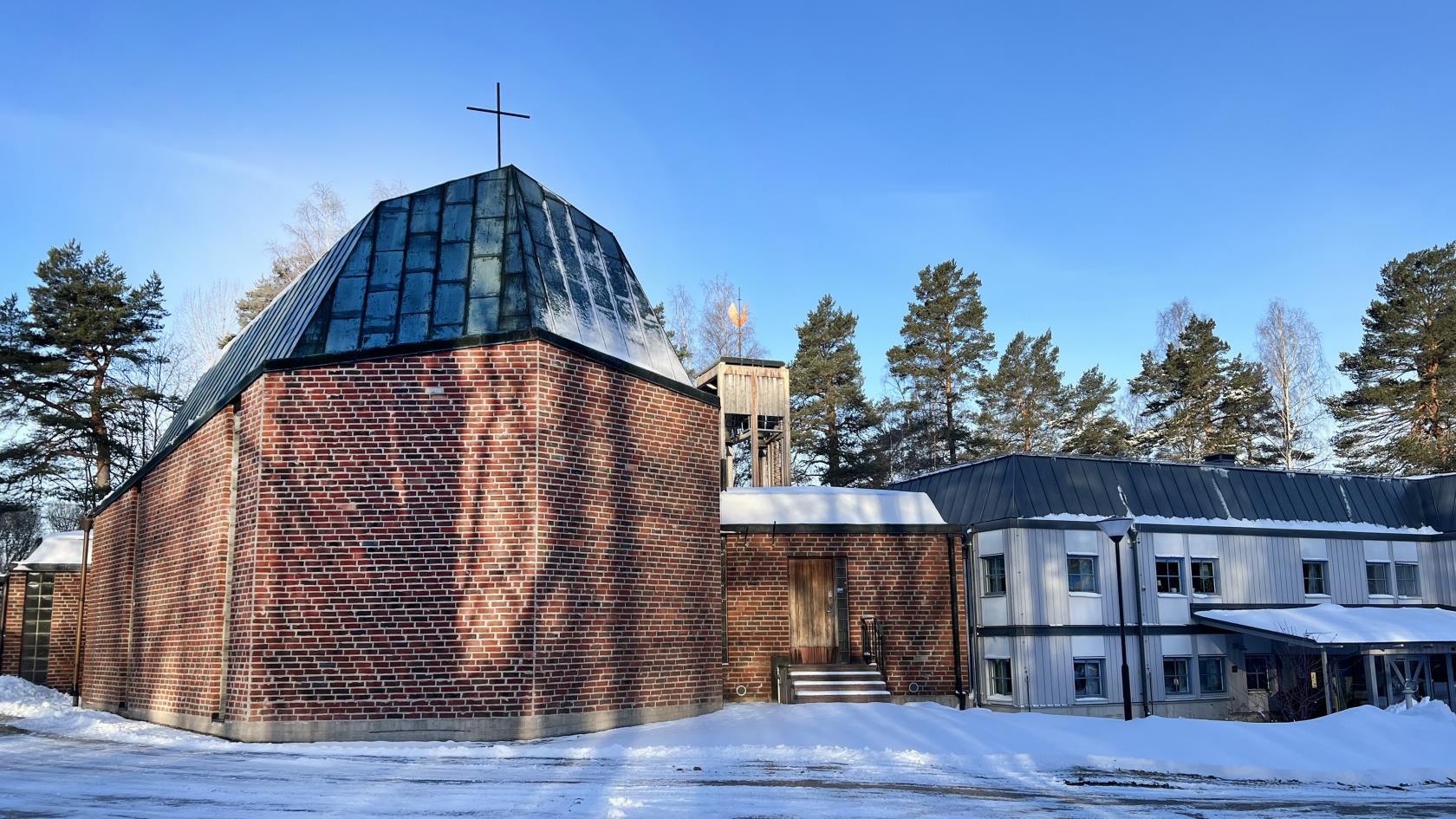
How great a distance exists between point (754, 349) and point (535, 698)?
28437 millimetres

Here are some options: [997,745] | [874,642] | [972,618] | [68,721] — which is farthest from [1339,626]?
[68,721]

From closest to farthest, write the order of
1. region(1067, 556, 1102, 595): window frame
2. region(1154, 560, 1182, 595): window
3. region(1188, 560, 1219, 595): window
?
region(1067, 556, 1102, 595): window frame → region(1154, 560, 1182, 595): window → region(1188, 560, 1219, 595): window

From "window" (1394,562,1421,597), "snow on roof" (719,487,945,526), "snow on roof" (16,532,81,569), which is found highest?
"snow on roof" (719,487,945,526)

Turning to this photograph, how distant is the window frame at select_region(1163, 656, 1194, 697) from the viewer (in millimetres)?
21766

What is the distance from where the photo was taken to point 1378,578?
25438 millimetres

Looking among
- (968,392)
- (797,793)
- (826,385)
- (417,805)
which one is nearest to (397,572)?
(417,805)

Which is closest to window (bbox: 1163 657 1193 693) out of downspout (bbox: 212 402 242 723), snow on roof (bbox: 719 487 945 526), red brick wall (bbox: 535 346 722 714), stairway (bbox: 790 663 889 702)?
snow on roof (bbox: 719 487 945 526)

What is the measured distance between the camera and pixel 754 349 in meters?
41.3

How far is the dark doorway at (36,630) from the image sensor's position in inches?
1000

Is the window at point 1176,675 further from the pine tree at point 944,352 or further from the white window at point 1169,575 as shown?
the pine tree at point 944,352

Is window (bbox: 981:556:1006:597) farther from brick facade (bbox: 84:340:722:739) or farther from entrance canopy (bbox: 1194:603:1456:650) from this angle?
brick facade (bbox: 84:340:722:739)

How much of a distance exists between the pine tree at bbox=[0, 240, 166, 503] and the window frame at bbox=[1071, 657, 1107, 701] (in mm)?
28904

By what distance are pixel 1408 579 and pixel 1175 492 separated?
7.44 meters

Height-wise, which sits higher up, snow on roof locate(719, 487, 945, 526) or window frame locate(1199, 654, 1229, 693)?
snow on roof locate(719, 487, 945, 526)
